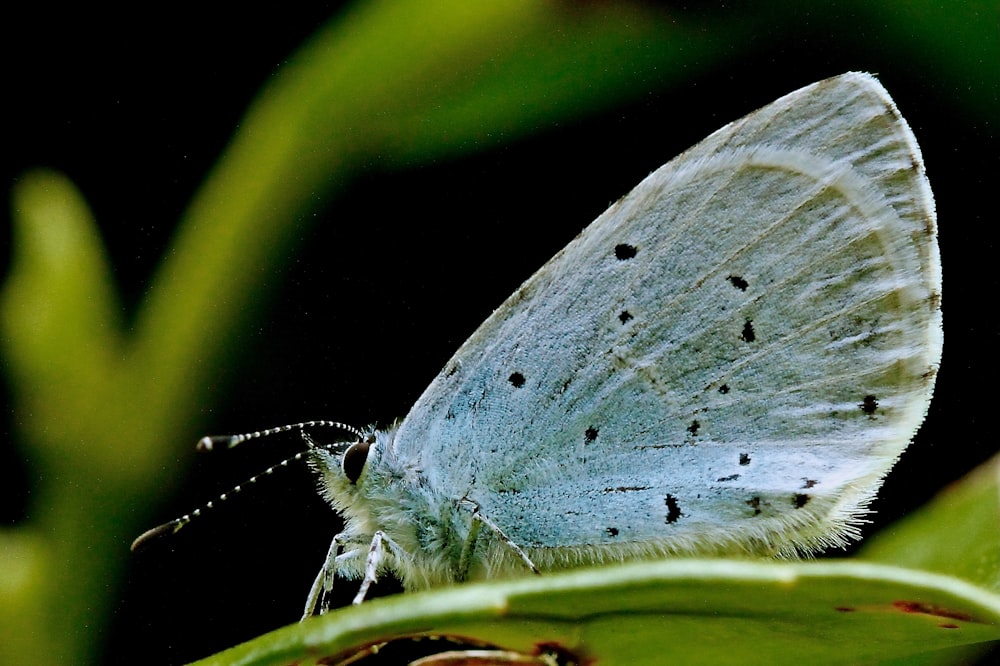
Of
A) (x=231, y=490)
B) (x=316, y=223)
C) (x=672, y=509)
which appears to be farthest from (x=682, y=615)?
(x=316, y=223)

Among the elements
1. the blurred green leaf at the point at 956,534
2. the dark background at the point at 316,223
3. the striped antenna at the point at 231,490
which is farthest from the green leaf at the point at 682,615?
the dark background at the point at 316,223

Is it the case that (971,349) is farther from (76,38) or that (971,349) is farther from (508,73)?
(76,38)

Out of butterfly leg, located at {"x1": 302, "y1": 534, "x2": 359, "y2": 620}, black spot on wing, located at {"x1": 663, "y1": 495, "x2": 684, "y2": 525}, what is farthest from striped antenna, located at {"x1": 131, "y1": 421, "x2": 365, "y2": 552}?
black spot on wing, located at {"x1": 663, "y1": 495, "x2": 684, "y2": 525}

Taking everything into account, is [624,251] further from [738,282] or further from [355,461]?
[355,461]

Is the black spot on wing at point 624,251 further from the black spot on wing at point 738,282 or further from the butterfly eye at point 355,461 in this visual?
the butterfly eye at point 355,461

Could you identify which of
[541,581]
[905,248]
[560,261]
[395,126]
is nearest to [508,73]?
[395,126]

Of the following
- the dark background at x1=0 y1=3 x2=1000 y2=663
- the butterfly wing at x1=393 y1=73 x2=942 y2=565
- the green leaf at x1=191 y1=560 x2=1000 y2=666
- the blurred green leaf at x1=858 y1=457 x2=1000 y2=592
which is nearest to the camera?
the green leaf at x1=191 y1=560 x2=1000 y2=666

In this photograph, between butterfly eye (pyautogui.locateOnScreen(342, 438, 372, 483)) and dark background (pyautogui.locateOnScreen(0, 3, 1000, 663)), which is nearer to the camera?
butterfly eye (pyautogui.locateOnScreen(342, 438, 372, 483))

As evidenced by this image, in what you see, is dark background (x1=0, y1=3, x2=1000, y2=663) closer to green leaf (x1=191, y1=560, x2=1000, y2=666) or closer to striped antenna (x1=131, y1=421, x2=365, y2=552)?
striped antenna (x1=131, y1=421, x2=365, y2=552)
